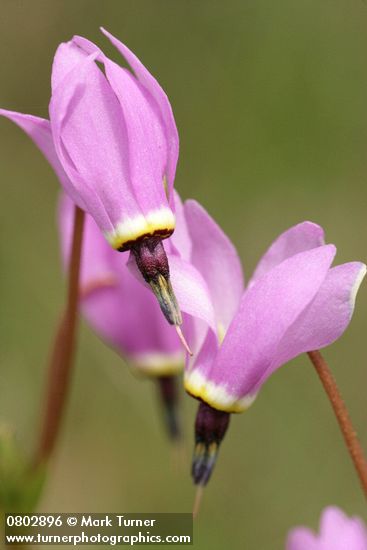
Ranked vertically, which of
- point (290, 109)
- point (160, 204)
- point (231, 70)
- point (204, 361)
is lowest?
point (204, 361)

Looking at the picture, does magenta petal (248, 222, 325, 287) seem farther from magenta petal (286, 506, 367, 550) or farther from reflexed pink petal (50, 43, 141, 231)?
magenta petal (286, 506, 367, 550)

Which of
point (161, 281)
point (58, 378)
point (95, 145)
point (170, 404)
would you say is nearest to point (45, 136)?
point (95, 145)

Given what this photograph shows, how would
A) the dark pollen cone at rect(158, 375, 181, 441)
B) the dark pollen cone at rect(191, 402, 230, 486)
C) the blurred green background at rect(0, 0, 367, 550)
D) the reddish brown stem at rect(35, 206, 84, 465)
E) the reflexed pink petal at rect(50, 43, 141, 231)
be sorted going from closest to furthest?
the reflexed pink petal at rect(50, 43, 141, 231)
the dark pollen cone at rect(191, 402, 230, 486)
the reddish brown stem at rect(35, 206, 84, 465)
the dark pollen cone at rect(158, 375, 181, 441)
the blurred green background at rect(0, 0, 367, 550)

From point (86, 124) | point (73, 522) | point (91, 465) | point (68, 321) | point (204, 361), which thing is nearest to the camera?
point (86, 124)

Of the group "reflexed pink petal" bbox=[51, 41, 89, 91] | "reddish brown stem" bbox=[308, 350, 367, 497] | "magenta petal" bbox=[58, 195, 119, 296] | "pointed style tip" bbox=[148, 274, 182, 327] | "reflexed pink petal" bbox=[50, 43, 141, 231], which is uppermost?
"magenta petal" bbox=[58, 195, 119, 296]

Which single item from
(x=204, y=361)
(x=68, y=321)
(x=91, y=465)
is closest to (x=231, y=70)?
(x=91, y=465)

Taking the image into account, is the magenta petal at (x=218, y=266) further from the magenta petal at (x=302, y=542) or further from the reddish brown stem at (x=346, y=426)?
the magenta petal at (x=302, y=542)

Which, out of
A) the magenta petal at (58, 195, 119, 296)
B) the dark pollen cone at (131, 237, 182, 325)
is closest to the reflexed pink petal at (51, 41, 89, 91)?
the dark pollen cone at (131, 237, 182, 325)

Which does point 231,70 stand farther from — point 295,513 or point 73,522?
point 73,522
